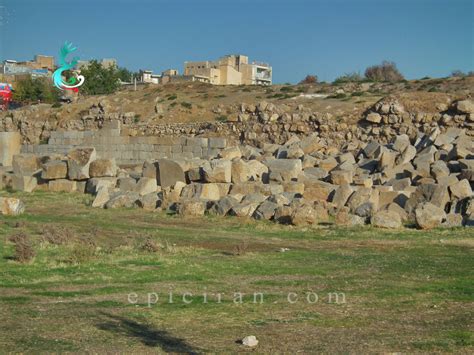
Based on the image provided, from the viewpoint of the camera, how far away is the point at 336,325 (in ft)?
24.7

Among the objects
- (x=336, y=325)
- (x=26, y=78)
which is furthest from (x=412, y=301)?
(x=26, y=78)

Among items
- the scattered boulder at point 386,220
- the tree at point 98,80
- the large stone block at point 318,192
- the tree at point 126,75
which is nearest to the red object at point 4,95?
the tree at point 98,80

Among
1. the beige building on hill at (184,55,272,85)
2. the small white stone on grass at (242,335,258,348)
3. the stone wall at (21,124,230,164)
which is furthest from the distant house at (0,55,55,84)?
the small white stone on grass at (242,335,258,348)

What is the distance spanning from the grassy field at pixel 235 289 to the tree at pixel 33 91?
2063 inches

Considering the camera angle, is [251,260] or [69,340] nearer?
[69,340]

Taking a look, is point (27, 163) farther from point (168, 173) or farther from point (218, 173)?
point (218, 173)

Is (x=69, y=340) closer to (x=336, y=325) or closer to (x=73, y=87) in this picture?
(x=336, y=325)

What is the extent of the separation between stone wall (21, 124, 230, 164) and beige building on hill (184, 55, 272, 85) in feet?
149

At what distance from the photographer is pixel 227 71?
86750mm

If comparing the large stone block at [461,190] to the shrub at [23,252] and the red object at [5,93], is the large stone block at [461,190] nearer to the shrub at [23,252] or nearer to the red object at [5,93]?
the shrub at [23,252]

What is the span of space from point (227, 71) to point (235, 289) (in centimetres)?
7871

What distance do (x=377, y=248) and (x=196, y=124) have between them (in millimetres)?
24334

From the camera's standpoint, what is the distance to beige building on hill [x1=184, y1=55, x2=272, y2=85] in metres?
84.3

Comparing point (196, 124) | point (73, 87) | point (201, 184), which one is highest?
point (73, 87)
